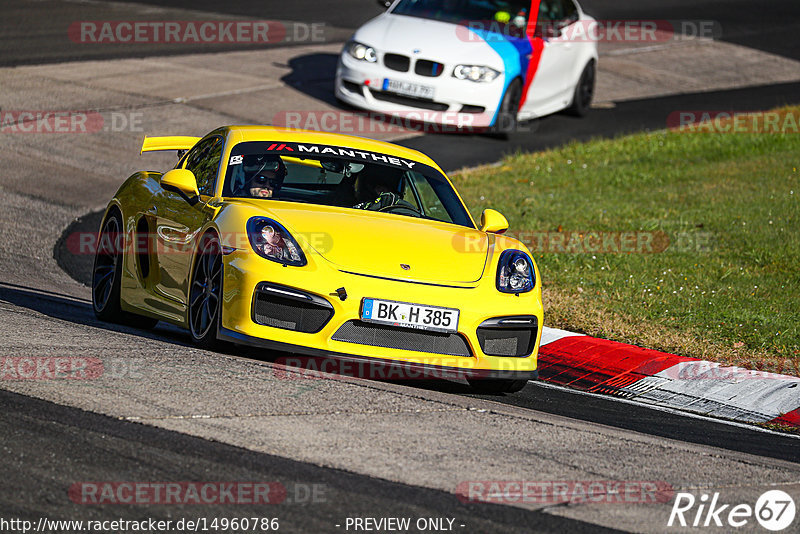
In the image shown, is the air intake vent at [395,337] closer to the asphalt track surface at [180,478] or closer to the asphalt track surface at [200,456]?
the asphalt track surface at [200,456]

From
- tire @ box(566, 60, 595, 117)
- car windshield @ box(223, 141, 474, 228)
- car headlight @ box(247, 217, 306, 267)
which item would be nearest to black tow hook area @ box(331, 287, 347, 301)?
car headlight @ box(247, 217, 306, 267)

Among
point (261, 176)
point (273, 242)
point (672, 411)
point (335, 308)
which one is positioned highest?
point (261, 176)

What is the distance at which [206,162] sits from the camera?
830 cm

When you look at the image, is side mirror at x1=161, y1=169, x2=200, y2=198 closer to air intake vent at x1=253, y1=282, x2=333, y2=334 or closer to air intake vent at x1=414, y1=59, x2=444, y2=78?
air intake vent at x1=253, y1=282, x2=333, y2=334

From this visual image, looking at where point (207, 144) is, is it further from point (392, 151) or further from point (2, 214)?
point (2, 214)

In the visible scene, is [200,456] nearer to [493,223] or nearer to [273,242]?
[273,242]

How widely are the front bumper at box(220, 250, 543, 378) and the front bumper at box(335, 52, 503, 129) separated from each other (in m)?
9.36

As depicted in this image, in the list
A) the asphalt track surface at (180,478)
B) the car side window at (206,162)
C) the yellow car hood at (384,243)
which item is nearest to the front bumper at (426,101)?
the car side window at (206,162)

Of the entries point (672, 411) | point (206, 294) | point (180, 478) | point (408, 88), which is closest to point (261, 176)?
point (206, 294)

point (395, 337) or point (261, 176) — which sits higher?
point (261, 176)

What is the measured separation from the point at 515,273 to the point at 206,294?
177 cm

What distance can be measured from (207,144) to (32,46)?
1227 cm

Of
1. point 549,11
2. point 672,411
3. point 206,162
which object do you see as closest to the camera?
point 672,411

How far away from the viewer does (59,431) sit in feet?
17.1
